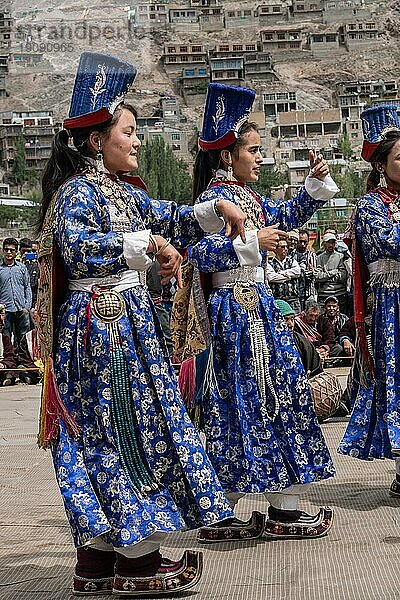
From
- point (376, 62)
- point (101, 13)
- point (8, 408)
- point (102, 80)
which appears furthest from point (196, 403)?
point (376, 62)

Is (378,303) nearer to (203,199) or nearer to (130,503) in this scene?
(203,199)

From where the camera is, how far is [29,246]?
13.3m

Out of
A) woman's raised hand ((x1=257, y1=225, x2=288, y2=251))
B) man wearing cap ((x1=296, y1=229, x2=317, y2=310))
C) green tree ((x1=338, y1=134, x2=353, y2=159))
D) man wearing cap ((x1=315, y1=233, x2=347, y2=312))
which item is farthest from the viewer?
green tree ((x1=338, y1=134, x2=353, y2=159))

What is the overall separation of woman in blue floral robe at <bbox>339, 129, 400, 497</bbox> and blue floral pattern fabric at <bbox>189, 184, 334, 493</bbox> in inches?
15.9

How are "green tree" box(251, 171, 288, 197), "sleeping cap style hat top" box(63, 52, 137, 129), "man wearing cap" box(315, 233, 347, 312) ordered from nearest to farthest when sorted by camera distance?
1. "sleeping cap style hat top" box(63, 52, 137, 129)
2. "man wearing cap" box(315, 233, 347, 312)
3. "green tree" box(251, 171, 288, 197)

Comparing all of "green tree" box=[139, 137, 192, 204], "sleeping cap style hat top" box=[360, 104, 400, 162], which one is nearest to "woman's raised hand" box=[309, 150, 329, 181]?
"sleeping cap style hat top" box=[360, 104, 400, 162]

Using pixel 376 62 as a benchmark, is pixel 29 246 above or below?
below

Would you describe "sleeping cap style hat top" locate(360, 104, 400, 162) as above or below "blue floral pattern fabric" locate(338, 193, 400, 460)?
above

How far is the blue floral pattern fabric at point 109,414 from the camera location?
278 centimetres

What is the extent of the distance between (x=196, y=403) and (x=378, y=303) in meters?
0.88

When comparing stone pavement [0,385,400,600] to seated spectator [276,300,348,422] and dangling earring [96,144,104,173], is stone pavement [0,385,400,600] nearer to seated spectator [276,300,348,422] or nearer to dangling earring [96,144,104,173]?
dangling earring [96,144,104,173]

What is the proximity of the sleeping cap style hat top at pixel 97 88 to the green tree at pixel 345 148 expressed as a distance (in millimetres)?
67583

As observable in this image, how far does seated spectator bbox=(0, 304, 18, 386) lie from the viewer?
944 cm

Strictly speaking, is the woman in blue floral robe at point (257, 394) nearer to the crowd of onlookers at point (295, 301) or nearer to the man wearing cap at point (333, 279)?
the crowd of onlookers at point (295, 301)
